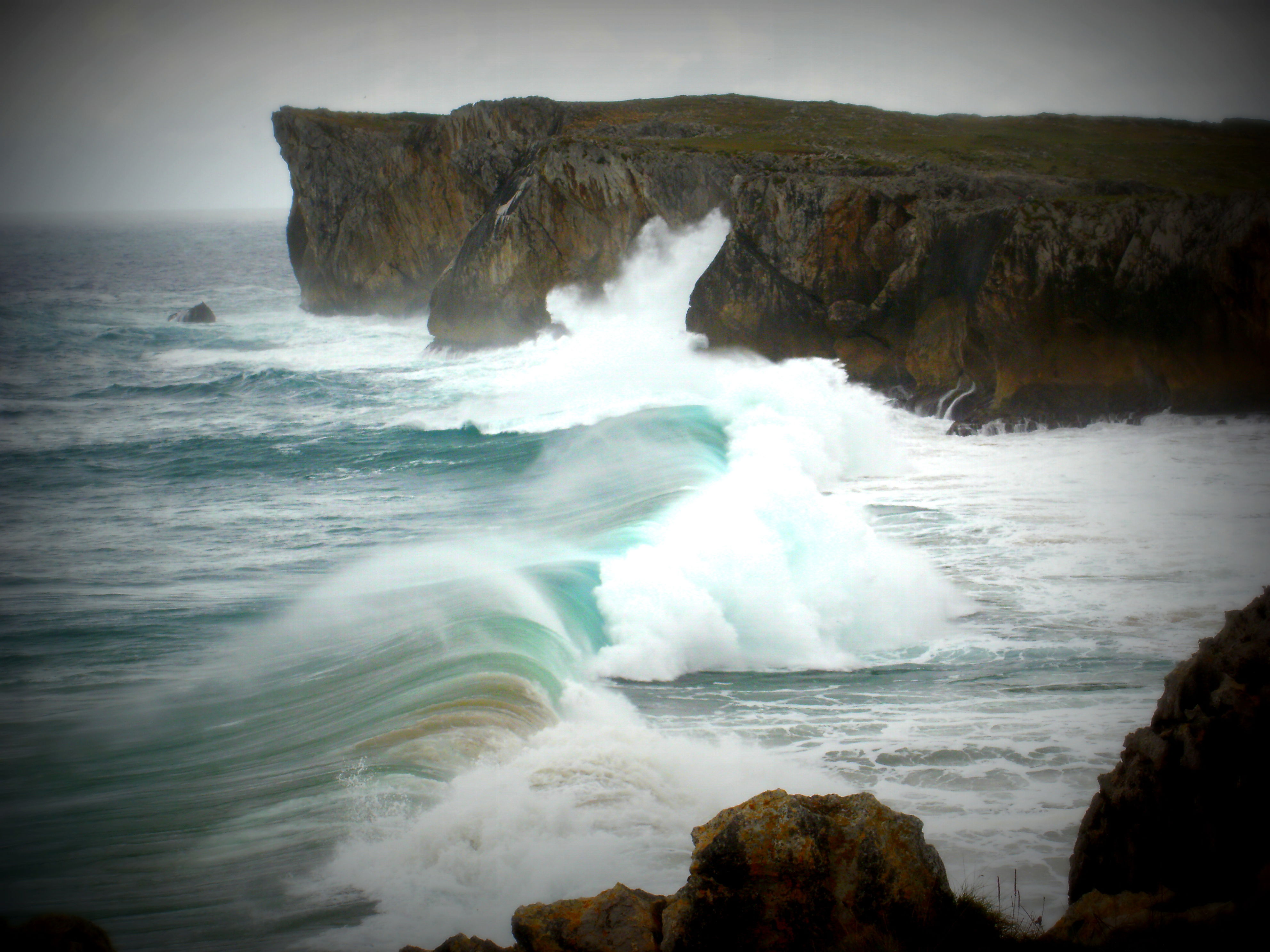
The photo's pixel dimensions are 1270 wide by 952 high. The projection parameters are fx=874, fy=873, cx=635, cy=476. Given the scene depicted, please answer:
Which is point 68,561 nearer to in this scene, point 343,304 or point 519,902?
point 519,902

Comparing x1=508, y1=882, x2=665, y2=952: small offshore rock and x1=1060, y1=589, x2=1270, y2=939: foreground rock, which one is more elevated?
x1=1060, y1=589, x2=1270, y2=939: foreground rock

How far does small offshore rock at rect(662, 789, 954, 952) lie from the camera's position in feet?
12.7

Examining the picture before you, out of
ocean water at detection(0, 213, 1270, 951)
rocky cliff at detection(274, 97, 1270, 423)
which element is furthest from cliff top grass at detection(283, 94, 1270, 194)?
ocean water at detection(0, 213, 1270, 951)

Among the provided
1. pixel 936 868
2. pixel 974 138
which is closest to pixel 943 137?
pixel 974 138

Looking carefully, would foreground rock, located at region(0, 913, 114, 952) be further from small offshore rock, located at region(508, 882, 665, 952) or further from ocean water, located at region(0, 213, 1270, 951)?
small offshore rock, located at region(508, 882, 665, 952)

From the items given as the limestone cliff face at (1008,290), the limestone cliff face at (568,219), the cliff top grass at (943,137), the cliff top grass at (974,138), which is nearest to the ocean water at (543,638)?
the limestone cliff face at (1008,290)

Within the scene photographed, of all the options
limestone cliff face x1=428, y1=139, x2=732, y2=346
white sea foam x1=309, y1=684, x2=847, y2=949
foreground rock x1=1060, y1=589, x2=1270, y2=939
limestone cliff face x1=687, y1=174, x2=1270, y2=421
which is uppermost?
limestone cliff face x1=428, y1=139, x2=732, y2=346

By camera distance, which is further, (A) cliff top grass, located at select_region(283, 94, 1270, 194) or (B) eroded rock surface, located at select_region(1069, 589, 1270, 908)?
(A) cliff top grass, located at select_region(283, 94, 1270, 194)

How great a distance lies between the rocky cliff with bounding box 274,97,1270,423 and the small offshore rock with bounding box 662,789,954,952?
17120mm

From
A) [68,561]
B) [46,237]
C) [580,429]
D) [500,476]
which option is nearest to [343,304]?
[46,237]

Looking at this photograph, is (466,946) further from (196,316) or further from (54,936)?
(196,316)

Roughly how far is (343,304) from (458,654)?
125 feet

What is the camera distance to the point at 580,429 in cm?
1861

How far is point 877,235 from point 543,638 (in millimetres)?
17628
